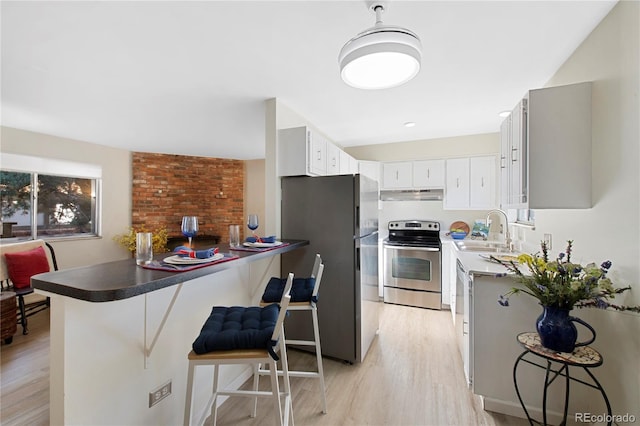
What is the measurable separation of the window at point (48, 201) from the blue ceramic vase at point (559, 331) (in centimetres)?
552

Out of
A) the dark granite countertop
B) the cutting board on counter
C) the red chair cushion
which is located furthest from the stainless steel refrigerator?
the red chair cushion

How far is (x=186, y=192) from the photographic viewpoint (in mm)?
5238

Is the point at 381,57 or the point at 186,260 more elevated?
the point at 381,57

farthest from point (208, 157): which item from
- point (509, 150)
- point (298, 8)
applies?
point (509, 150)

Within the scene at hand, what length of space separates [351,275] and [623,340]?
5.18 feet

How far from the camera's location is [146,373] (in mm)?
1413

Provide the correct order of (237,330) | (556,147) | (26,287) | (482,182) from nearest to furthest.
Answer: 1. (237,330)
2. (556,147)
3. (26,287)
4. (482,182)

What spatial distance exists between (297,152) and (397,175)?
2.27 meters

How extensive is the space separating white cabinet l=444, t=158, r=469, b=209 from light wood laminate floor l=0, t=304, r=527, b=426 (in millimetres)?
1883

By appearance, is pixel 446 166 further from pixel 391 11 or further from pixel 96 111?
pixel 96 111

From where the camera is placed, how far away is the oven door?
363 cm

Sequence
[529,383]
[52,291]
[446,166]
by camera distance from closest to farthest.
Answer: [52,291]
[529,383]
[446,166]

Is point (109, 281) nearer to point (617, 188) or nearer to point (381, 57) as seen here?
point (381, 57)

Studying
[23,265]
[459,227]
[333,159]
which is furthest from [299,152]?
[23,265]
